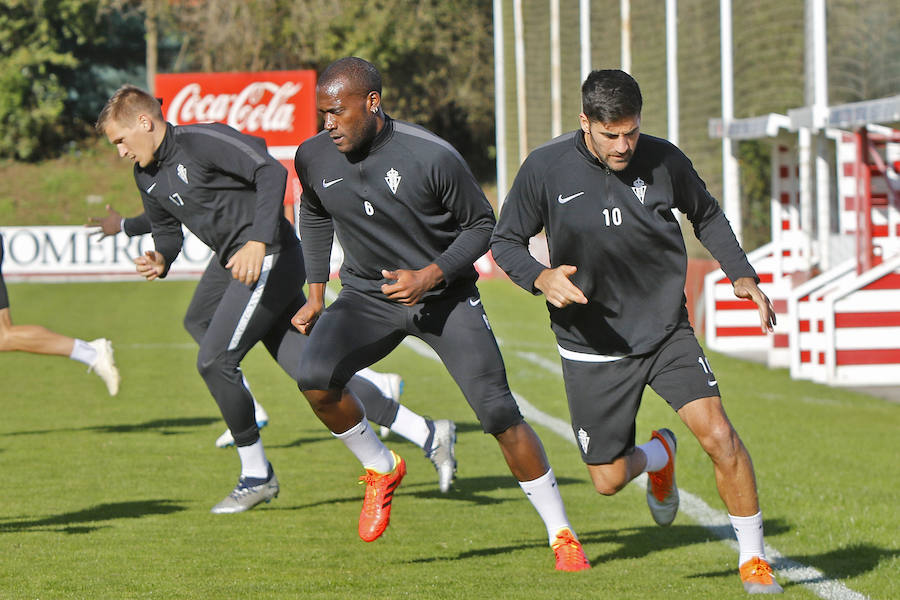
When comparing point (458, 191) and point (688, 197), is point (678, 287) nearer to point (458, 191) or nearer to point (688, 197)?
point (688, 197)

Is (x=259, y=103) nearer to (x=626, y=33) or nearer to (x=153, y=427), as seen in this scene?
(x=626, y=33)

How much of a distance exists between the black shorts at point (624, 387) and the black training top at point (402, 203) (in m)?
0.73

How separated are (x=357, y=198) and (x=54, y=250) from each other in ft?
99.0

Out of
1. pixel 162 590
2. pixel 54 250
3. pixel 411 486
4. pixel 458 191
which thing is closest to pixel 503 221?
pixel 458 191

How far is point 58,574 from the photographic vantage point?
21.7ft

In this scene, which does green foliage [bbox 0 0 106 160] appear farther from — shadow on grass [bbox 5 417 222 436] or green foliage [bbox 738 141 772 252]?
shadow on grass [bbox 5 417 222 436]

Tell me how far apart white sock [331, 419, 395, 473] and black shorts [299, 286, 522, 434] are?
0.35 m

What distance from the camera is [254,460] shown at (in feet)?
26.8

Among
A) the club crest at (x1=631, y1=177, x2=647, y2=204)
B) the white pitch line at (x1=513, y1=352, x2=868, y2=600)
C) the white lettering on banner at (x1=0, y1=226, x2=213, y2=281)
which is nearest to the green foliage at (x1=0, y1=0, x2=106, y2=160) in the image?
the white lettering on banner at (x1=0, y1=226, x2=213, y2=281)

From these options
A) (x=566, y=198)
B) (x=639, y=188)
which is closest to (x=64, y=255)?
(x=566, y=198)

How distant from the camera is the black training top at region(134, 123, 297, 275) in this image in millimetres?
7902

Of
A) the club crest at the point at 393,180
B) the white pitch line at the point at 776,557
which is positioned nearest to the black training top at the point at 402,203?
the club crest at the point at 393,180

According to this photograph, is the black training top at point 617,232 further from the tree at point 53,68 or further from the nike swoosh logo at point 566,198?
the tree at point 53,68

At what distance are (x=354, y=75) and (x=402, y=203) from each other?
0.61m
